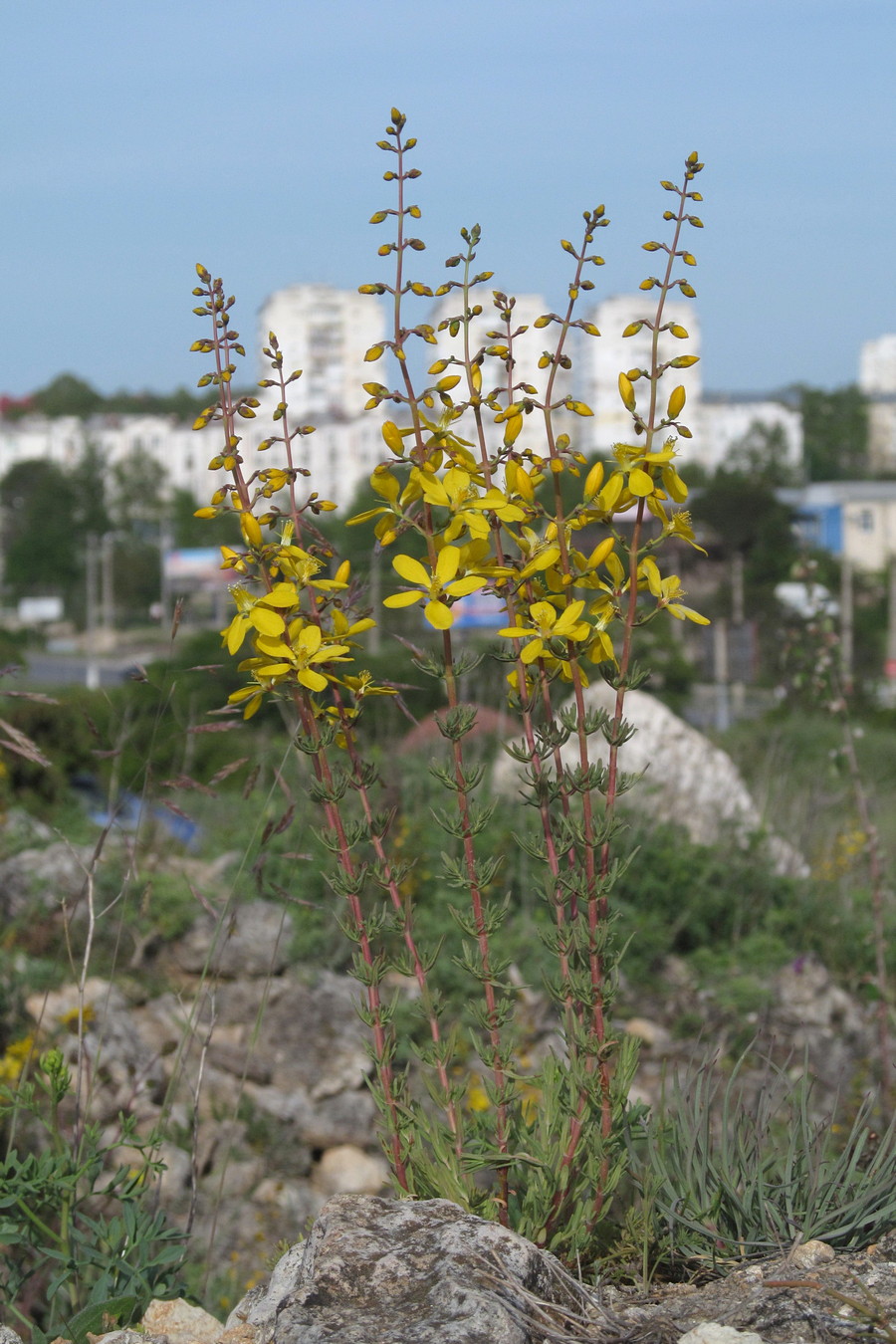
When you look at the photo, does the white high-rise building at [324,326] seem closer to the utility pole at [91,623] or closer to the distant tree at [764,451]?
the distant tree at [764,451]

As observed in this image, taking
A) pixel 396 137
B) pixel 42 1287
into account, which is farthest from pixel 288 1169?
pixel 396 137

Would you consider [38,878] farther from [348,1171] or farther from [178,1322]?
[178,1322]

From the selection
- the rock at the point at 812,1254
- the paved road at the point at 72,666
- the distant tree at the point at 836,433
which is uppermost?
the distant tree at the point at 836,433

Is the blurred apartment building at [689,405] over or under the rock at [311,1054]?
over

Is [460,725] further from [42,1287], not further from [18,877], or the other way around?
[18,877]

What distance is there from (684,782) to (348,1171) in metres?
3.89

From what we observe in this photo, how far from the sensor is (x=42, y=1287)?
10.5 feet

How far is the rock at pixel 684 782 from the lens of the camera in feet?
23.9

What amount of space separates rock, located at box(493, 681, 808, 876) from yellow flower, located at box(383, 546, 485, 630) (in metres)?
4.72

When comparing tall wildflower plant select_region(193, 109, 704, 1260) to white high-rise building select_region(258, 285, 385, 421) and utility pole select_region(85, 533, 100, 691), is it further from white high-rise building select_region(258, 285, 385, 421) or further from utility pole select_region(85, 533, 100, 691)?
white high-rise building select_region(258, 285, 385, 421)

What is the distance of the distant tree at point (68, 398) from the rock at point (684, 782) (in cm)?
11956

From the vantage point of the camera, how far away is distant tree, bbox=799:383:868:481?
96.1 meters

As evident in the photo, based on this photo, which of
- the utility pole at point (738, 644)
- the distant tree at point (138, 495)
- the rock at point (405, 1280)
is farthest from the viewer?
the distant tree at point (138, 495)

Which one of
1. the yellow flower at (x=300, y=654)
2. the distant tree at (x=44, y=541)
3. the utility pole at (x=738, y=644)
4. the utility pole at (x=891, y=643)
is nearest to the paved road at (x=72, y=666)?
the distant tree at (x=44, y=541)
